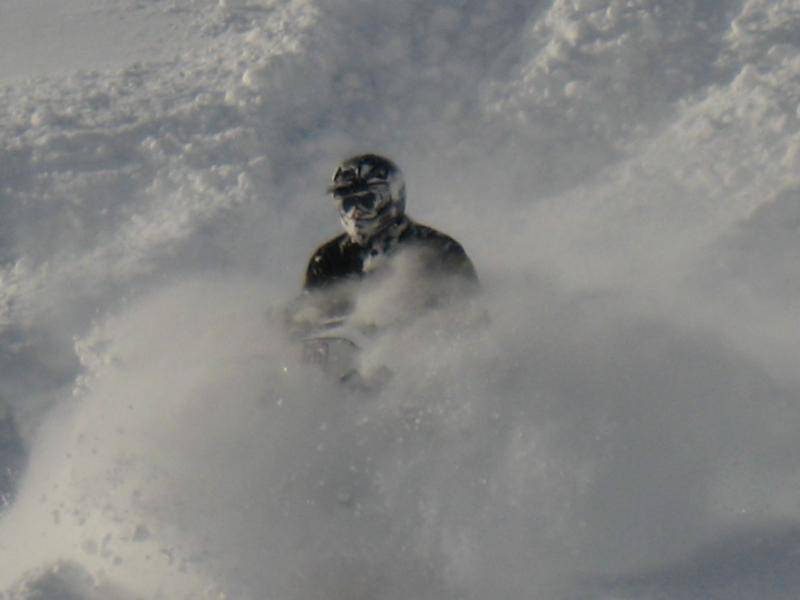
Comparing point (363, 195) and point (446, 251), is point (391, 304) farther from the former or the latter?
point (363, 195)

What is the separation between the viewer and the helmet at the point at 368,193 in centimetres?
467

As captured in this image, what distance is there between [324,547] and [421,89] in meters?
4.06

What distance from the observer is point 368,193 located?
4.68 meters

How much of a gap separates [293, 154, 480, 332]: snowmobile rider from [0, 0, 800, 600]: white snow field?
0.21 m

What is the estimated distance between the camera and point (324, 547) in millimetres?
4059

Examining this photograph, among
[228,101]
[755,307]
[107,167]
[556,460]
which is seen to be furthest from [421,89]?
[556,460]

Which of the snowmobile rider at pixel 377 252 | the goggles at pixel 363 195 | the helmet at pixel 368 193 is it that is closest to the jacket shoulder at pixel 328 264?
the snowmobile rider at pixel 377 252

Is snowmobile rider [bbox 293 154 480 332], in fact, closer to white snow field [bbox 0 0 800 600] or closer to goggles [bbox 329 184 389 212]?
goggles [bbox 329 184 389 212]

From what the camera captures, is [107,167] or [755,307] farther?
[107,167]

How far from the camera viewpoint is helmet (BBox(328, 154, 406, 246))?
4672 mm

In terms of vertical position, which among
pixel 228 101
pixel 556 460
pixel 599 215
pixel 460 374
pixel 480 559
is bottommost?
pixel 480 559

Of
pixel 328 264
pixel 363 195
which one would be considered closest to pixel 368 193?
pixel 363 195

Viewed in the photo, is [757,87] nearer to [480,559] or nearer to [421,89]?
[421,89]

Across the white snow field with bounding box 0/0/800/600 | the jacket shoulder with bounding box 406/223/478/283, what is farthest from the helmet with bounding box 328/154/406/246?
the white snow field with bounding box 0/0/800/600
